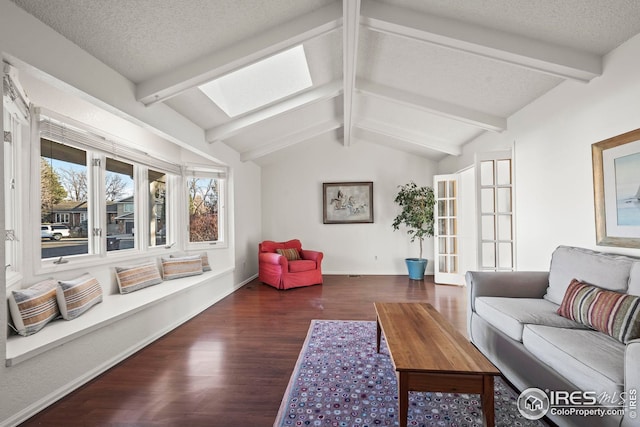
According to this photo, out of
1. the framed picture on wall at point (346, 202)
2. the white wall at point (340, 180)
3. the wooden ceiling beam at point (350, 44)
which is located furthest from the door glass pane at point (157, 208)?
the framed picture on wall at point (346, 202)

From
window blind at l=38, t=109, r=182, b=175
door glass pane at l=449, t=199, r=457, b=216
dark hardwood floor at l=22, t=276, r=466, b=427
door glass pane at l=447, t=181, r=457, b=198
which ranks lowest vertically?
dark hardwood floor at l=22, t=276, r=466, b=427

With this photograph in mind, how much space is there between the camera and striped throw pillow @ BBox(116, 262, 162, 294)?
299 cm

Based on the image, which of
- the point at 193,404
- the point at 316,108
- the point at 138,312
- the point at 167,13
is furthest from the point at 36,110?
the point at 316,108

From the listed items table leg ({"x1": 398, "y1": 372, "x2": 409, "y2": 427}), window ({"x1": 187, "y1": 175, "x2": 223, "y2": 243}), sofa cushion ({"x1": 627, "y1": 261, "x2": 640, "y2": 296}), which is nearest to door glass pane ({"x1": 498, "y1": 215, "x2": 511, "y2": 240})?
sofa cushion ({"x1": 627, "y1": 261, "x2": 640, "y2": 296})

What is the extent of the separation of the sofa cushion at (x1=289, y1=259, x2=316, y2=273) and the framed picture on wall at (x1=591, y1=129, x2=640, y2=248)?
3.65 metres

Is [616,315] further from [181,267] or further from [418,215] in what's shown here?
[181,267]

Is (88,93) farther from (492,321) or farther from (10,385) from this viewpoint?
(492,321)

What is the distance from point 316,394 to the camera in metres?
1.82

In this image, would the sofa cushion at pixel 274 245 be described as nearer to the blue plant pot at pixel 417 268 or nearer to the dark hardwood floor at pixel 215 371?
the dark hardwood floor at pixel 215 371

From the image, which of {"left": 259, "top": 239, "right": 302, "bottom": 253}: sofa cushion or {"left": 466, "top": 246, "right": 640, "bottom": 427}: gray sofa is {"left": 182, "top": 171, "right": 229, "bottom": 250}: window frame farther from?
{"left": 466, "top": 246, "right": 640, "bottom": 427}: gray sofa

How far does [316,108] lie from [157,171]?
251 centimetres

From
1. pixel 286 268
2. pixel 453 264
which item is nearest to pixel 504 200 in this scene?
pixel 453 264

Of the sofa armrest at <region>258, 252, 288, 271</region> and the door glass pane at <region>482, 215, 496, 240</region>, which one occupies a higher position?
the door glass pane at <region>482, 215, 496, 240</region>

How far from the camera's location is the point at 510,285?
2463mm
